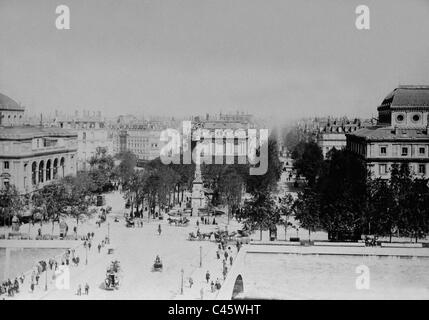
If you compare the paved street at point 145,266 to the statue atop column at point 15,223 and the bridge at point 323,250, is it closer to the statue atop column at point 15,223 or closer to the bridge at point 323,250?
the bridge at point 323,250

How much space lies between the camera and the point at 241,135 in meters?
56.9

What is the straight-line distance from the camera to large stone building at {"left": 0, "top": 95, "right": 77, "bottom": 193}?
33750mm

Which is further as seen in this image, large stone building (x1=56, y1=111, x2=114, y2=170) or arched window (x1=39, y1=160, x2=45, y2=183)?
large stone building (x1=56, y1=111, x2=114, y2=170)

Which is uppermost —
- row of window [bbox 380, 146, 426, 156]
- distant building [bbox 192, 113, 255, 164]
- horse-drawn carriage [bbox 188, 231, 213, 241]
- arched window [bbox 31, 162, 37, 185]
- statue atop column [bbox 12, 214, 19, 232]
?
distant building [bbox 192, 113, 255, 164]

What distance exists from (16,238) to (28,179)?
11.3 metres

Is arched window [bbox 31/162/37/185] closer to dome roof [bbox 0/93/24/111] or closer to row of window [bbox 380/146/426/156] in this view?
dome roof [bbox 0/93/24/111]

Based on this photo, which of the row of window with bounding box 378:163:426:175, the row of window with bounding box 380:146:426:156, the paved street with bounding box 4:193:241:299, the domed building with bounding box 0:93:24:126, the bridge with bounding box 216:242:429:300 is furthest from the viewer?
the domed building with bounding box 0:93:24:126

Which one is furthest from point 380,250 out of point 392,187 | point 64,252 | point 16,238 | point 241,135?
point 241,135

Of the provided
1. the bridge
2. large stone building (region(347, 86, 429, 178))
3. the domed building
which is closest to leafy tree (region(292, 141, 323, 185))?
large stone building (region(347, 86, 429, 178))

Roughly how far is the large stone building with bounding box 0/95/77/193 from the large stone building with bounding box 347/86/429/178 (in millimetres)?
19482

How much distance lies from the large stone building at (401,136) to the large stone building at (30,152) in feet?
63.9

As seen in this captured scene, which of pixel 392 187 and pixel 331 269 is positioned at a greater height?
pixel 392 187
